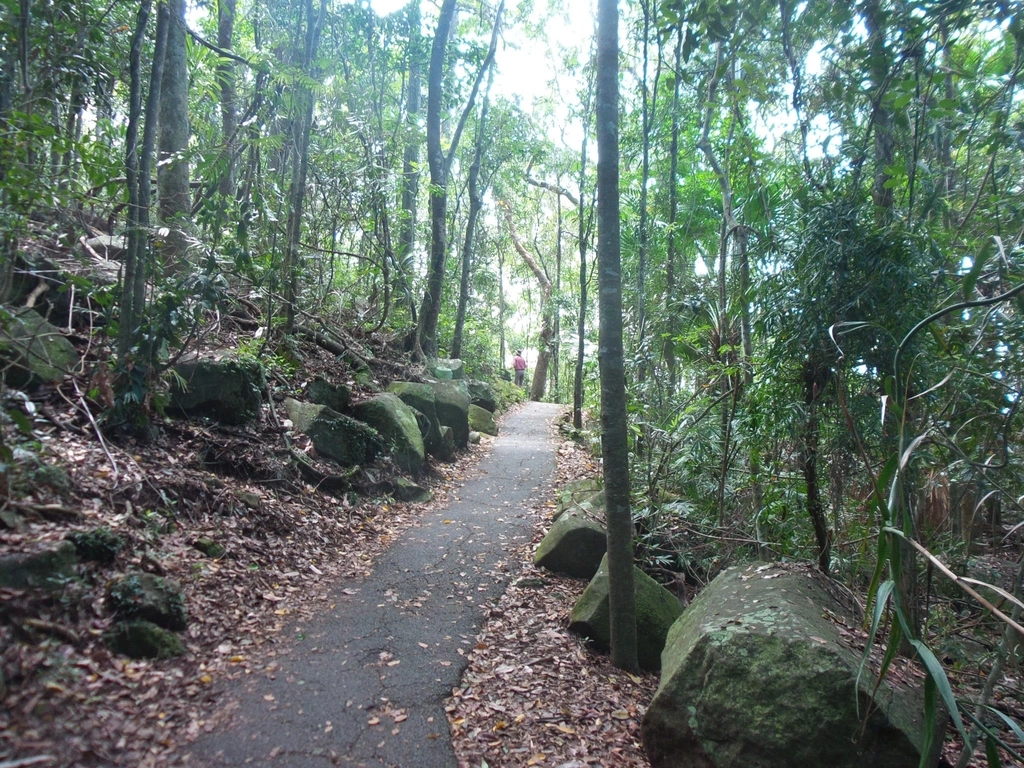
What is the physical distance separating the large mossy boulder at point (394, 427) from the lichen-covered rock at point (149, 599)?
483 centimetres

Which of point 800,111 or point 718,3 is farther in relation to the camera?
point 800,111

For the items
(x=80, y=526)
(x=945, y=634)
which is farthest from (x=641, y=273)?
(x=80, y=526)

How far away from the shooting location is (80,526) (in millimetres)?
4023

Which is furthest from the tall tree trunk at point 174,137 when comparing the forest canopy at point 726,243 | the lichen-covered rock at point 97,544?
the lichen-covered rock at point 97,544

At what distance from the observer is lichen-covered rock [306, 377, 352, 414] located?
8.58m

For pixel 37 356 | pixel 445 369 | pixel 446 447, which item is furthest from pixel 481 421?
pixel 37 356

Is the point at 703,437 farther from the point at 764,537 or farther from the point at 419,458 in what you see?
the point at 419,458

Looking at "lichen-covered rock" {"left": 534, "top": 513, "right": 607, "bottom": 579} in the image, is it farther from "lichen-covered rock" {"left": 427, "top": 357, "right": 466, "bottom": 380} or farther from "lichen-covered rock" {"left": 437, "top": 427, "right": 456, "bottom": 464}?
→ "lichen-covered rock" {"left": 427, "top": 357, "right": 466, "bottom": 380}

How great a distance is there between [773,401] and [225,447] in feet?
17.8

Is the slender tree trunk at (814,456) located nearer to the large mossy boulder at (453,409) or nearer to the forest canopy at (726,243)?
the forest canopy at (726,243)

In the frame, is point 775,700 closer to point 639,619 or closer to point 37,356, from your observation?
point 639,619

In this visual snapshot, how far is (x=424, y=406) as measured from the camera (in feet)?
34.9

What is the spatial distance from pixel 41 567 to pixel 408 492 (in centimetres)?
537

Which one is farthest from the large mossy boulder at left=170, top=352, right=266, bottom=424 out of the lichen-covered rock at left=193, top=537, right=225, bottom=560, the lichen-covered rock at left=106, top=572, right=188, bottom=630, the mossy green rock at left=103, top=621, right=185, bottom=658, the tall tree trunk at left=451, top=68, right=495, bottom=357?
the tall tree trunk at left=451, top=68, right=495, bottom=357
